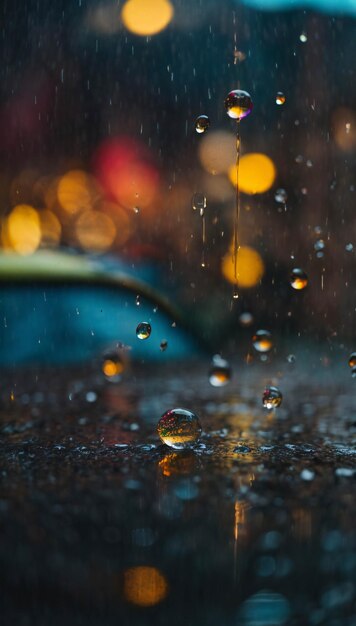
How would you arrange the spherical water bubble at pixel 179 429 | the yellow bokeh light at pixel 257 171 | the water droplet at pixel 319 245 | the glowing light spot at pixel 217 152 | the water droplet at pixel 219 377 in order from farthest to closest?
the water droplet at pixel 319 245 < the yellow bokeh light at pixel 257 171 < the glowing light spot at pixel 217 152 < the water droplet at pixel 219 377 < the spherical water bubble at pixel 179 429

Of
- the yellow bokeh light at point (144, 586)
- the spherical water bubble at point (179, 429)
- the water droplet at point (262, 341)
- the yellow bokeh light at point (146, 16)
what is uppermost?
the yellow bokeh light at point (146, 16)

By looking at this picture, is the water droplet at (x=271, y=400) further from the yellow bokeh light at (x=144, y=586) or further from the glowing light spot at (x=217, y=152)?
the glowing light spot at (x=217, y=152)

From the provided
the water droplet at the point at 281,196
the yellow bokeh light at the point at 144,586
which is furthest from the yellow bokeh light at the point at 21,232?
the yellow bokeh light at the point at 144,586

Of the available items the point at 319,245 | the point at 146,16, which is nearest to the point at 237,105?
the point at 146,16

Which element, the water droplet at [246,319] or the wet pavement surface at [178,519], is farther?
the water droplet at [246,319]

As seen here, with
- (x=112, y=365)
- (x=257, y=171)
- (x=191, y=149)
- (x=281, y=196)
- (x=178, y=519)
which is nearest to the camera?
(x=178, y=519)

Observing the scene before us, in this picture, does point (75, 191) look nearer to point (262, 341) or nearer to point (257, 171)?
point (257, 171)

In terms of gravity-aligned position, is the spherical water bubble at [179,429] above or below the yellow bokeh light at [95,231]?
below
